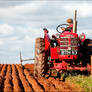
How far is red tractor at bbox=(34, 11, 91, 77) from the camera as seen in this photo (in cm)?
1143

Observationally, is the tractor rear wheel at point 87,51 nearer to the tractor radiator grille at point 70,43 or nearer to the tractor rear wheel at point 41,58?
the tractor radiator grille at point 70,43

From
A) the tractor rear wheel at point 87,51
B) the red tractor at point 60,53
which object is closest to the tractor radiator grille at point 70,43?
the red tractor at point 60,53

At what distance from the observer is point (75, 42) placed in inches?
449

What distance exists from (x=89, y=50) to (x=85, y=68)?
1.17 m

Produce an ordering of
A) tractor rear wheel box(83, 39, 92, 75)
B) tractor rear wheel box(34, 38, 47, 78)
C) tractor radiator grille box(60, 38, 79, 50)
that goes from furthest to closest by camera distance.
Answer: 1. tractor rear wheel box(83, 39, 92, 75)
2. tractor rear wheel box(34, 38, 47, 78)
3. tractor radiator grille box(60, 38, 79, 50)

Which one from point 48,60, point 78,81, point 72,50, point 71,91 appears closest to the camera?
point 71,91

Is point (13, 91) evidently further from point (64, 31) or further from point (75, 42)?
point (64, 31)

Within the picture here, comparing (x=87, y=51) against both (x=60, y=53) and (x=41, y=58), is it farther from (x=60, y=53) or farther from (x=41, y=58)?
(x=41, y=58)

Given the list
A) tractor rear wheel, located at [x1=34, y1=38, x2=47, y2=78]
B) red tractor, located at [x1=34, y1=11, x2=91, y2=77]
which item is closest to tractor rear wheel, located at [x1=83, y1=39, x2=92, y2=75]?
red tractor, located at [x1=34, y1=11, x2=91, y2=77]

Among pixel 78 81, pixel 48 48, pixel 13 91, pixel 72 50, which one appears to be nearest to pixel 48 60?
pixel 48 48

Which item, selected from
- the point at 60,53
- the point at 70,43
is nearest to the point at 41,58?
the point at 60,53

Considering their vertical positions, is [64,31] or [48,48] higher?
[64,31]

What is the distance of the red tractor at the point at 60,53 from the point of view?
1143 cm

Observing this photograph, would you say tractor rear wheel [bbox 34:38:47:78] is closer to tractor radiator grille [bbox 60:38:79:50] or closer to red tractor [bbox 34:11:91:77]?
red tractor [bbox 34:11:91:77]
